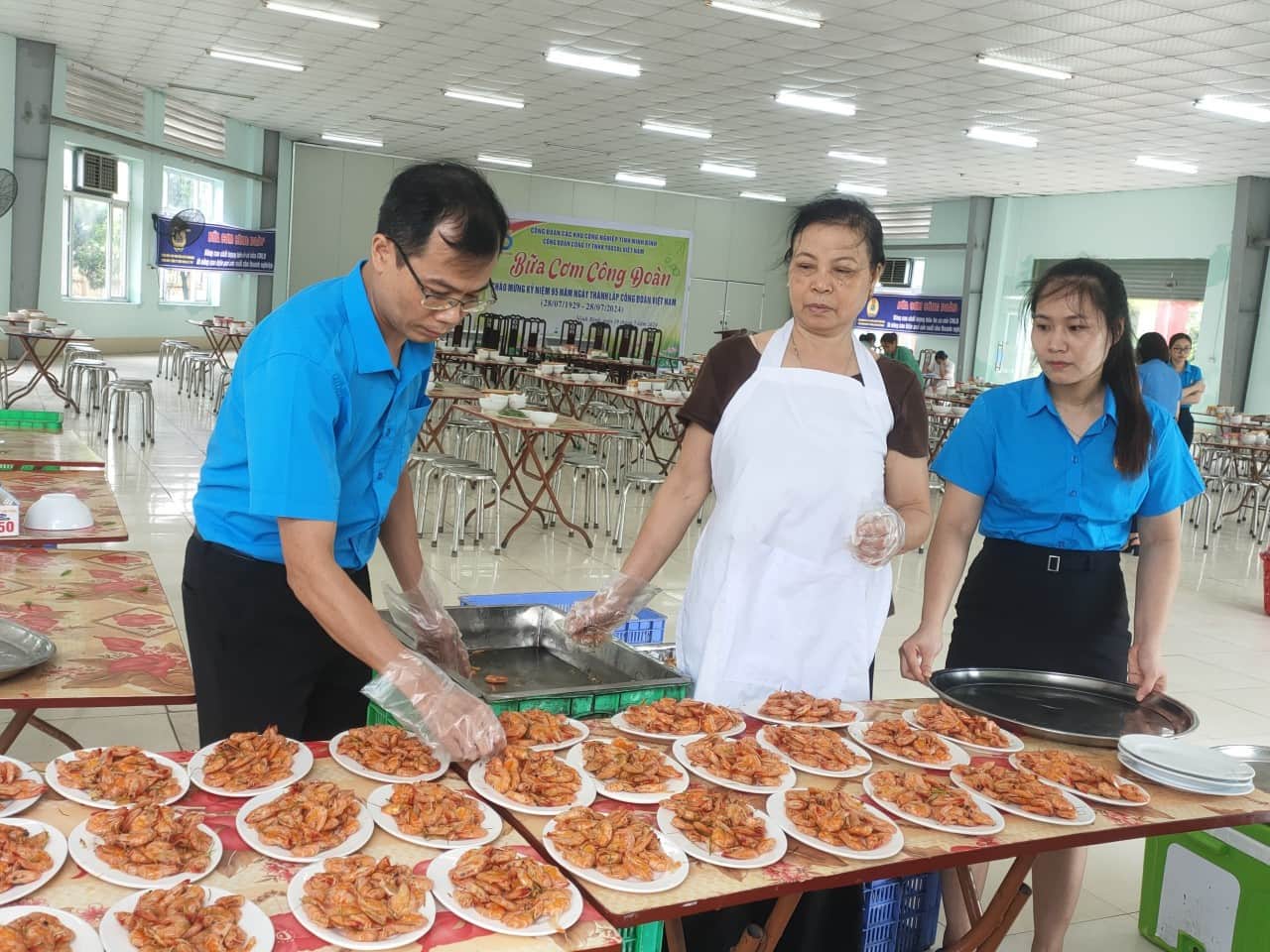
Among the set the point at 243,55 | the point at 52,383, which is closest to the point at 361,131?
the point at 243,55

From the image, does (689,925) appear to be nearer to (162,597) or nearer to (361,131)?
(162,597)

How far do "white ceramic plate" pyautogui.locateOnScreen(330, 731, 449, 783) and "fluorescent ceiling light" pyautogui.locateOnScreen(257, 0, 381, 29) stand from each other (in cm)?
959

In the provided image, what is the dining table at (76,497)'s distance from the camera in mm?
2490

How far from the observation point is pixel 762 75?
10.3 meters

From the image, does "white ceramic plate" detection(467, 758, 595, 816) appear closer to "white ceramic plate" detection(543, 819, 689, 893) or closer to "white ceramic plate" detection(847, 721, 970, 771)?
"white ceramic plate" detection(543, 819, 689, 893)

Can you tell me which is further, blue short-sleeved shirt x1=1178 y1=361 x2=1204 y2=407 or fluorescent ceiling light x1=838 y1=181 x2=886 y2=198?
fluorescent ceiling light x1=838 y1=181 x2=886 y2=198

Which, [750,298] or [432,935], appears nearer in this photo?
[432,935]

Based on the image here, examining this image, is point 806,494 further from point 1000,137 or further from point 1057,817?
point 1000,137

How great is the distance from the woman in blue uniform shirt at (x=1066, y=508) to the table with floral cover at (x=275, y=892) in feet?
4.11

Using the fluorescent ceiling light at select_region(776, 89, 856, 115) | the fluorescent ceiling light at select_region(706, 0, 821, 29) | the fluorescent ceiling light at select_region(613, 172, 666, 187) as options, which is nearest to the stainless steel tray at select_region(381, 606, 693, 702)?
the fluorescent ceiling light at select_region(706, 0, 821, 29)

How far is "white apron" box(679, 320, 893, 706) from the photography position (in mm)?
2039

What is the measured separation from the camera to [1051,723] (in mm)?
1946

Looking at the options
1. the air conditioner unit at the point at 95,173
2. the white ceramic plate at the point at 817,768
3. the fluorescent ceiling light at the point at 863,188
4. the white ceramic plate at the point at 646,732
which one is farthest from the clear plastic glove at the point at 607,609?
the fluorescent ceiling light at the point at 863,188

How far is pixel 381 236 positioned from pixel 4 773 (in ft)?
2.74
